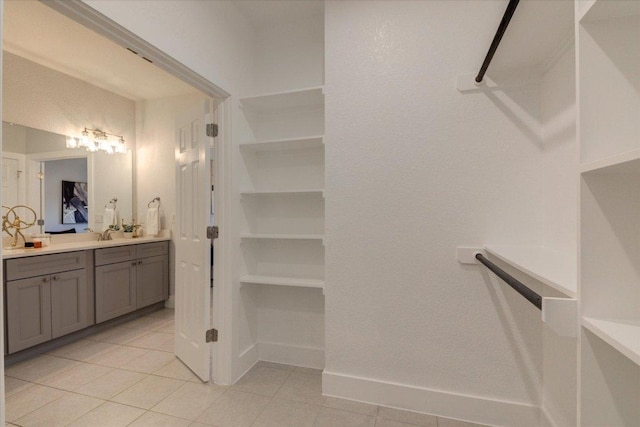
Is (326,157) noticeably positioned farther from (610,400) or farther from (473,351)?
(610,400)

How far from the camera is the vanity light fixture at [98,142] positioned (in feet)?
11.3

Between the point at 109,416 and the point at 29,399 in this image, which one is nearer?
the point at 109,416

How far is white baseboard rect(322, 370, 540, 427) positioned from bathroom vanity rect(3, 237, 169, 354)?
2.51 meters

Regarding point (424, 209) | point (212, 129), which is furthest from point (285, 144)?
point (424, 209)

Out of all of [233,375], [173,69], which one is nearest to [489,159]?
[173,69]

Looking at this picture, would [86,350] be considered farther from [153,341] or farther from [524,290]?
[524,290]

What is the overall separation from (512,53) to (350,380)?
6.88ft

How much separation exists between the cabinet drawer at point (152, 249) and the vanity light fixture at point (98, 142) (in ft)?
4.37

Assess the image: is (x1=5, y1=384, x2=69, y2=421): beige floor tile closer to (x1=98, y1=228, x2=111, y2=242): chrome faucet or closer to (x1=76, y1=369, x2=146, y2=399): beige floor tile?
(x1=76, y1=369, x2=146, y2=399): beige floor tile

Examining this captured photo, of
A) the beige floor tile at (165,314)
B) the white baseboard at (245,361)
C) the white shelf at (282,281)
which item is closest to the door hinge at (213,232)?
the white shelf at (282,281)

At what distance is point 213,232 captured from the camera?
2115mm

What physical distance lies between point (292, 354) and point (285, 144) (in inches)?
67.0

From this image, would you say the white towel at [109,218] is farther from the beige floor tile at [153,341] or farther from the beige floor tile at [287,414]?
the beige floor tile at [287,414]

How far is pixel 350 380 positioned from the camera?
191cm
